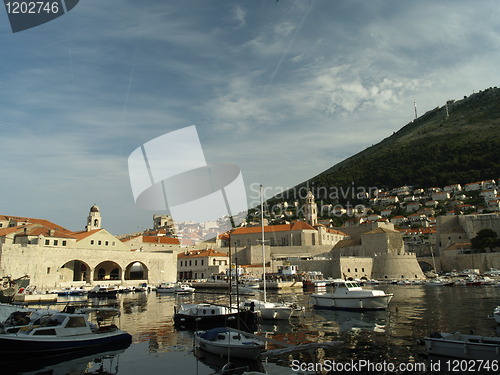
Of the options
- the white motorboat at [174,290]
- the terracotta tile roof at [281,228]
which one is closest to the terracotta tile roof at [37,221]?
the white motorboat at [174,290]

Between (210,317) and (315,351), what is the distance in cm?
822

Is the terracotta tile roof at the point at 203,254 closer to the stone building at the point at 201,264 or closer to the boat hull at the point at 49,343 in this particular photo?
the stone building at the point at 201,264

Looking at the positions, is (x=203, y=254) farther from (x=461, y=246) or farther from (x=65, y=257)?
(x=461, y=246)

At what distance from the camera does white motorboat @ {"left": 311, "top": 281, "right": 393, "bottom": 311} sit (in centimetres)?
1900

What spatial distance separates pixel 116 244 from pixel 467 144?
94.1 meters

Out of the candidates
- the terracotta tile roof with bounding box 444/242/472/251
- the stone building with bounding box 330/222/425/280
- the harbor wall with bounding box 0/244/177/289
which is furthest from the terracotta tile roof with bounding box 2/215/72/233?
the terracotta tile roof with bounding box 444/242/472/251

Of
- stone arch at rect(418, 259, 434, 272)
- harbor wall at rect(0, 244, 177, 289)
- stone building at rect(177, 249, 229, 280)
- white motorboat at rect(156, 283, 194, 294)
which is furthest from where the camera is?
stone arch at rect(418, 259, 434, 272)

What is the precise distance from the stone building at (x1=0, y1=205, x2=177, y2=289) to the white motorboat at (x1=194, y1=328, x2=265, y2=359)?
24.2 metres

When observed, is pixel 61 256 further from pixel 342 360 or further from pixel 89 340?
pixel 342 360

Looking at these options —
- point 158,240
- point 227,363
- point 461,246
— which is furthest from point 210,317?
point 461,246

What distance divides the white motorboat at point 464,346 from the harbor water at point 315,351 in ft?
1.42

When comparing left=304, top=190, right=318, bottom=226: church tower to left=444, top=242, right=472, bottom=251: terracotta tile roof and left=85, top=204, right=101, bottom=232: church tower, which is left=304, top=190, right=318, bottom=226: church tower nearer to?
left=444, top=242, right=472, bottom=251: terracotta tile roof

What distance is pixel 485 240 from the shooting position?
4644 cm

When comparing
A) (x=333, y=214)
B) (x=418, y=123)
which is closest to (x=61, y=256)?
(x=333, y=214)
